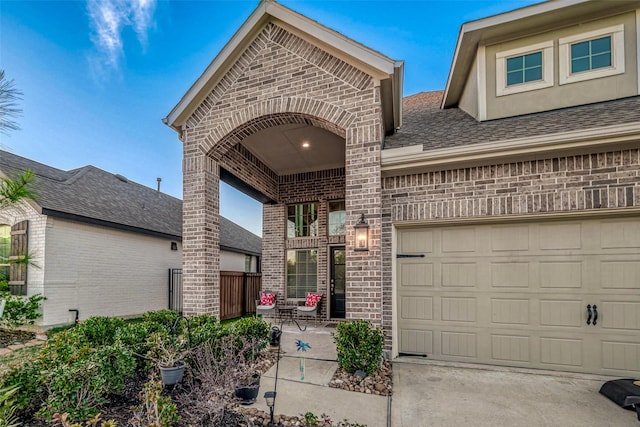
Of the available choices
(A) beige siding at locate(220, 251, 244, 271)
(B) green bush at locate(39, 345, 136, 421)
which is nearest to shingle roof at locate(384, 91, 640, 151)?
(B) green bush at locate(39, 345, 136, 421)

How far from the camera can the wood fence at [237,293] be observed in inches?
345

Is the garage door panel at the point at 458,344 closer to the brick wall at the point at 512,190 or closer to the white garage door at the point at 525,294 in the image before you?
the white garage door at the point at 525,294

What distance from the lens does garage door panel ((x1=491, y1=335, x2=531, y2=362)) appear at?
4352mm

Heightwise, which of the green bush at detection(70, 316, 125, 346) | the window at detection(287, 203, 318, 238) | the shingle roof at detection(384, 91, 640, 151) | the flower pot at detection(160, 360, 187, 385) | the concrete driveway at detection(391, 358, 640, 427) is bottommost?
the concrete driveway at detection(391, 358, 640, 427)

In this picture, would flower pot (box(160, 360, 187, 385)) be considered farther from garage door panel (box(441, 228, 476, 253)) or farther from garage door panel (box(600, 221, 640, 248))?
garage door panel (box(600, 221, 640, 248))

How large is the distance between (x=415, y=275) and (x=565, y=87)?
4.18 meters

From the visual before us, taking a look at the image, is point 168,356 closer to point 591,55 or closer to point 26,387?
point 26,387

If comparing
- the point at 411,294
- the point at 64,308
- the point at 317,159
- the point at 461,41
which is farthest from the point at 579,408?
the point at 64,308

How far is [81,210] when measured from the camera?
7.93 metres

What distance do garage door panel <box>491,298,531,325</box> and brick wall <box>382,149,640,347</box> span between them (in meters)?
1.31

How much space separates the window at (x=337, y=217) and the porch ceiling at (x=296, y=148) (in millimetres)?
1062

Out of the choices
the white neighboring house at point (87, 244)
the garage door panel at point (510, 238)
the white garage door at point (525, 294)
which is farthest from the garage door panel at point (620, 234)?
the white neighboring house at point (87, 244)

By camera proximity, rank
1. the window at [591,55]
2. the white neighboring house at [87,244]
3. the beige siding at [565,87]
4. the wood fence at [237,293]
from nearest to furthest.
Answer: the beige siding at [565,87]
the window at [591,55]
the white neighboring house at [87,244]
the wood fence at [237,293]

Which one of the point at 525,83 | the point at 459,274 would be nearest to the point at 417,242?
the point at 459,274
